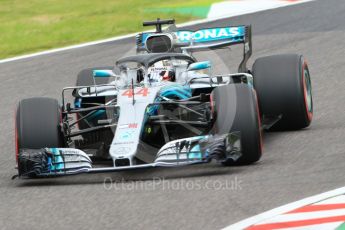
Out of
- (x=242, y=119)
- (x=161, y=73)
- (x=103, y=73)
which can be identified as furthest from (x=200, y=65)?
(x=242, y=119)

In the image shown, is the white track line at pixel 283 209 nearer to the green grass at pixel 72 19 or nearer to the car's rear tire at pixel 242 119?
the car's rear tire at pixel 242 119

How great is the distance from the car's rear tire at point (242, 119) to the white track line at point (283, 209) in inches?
49.3

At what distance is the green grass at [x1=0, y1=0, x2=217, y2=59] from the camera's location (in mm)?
20453

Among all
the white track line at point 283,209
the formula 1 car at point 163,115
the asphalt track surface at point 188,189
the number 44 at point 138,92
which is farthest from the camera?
the number 44 at point 138,92

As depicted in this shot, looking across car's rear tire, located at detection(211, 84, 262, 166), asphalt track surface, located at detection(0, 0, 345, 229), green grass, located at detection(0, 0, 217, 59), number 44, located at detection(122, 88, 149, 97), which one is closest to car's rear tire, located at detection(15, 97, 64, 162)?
asphalt track surface, located at detection(0, 0, 345, 229)

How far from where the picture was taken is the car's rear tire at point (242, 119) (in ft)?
31.7

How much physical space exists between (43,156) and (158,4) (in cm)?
1463

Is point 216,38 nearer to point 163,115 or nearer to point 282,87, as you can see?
point 282,87

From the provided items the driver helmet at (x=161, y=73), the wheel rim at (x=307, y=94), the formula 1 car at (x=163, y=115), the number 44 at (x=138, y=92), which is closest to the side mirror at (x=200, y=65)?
the formula 1 car at (x=163, y=115)

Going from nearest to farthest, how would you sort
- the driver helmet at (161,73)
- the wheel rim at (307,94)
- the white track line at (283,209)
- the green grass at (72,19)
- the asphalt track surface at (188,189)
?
1. the white track line at (283,209)
2. the asphalt track surface at (188,189)
3. the driver helmet at (161,73)
4. the wheel rim at (307,94)
5. the green grass at (72,19)

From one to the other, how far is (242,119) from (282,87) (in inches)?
67.7

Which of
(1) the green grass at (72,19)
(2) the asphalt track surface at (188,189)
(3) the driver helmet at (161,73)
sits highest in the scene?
(1) the green grass at (72,19)

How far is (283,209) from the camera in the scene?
26.7 feet

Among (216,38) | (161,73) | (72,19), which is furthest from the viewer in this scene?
(72,19)
